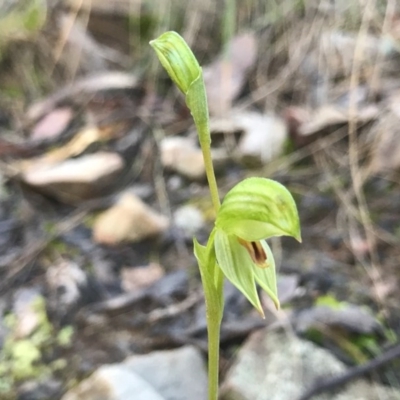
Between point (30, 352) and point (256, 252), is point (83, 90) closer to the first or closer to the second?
point (30, 352)

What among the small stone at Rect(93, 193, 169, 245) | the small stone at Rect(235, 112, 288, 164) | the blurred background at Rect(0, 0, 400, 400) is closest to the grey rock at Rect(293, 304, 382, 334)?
the blurred background at Rect(0, 0, 400, 400)

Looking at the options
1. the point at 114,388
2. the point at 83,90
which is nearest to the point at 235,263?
the point at 114,388

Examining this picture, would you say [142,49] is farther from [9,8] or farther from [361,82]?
[361,82]

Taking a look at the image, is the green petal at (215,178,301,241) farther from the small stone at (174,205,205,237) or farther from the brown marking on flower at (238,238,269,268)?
the small stone at (174,205,205,237)

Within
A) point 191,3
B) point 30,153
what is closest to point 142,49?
point 191,3

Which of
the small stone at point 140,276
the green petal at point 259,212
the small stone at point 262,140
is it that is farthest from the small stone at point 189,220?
the green petal at point 259,212
